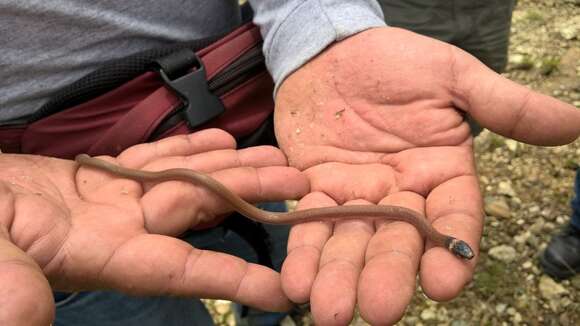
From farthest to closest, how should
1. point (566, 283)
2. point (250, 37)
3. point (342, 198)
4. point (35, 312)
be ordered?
point (566, 283), point (250, 37), point (342, 198), point (35, 312)

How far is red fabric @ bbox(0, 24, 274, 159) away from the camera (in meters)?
2.10

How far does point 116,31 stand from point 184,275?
39.4 inches

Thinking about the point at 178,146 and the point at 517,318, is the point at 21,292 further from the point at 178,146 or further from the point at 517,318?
the point at 517,318

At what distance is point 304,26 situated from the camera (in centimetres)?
224

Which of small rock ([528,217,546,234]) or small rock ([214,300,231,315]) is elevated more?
small rock ([528,217,546,234])

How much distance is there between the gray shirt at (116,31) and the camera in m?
2.00

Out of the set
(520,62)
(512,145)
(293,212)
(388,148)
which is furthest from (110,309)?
(520,62)

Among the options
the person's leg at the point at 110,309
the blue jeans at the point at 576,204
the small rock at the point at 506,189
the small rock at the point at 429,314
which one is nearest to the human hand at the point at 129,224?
the person's leg at the point at 110,309

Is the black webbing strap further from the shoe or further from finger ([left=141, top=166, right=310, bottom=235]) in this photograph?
the shoe

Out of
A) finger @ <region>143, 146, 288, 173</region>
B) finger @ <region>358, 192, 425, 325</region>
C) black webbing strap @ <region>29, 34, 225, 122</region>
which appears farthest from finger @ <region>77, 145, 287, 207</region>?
finger @ <region>358, 192, 425, 325</region>

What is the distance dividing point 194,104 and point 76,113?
0.44m

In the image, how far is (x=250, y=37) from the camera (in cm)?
233

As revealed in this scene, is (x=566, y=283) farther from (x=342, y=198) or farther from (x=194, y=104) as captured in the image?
(x=194, y=104)

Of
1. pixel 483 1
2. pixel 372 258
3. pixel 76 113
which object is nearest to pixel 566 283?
pixel 483 1
